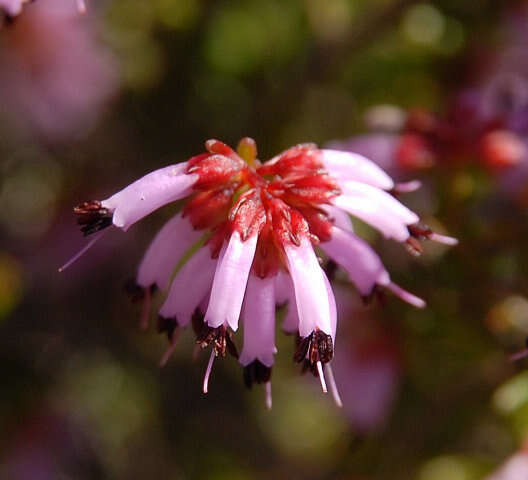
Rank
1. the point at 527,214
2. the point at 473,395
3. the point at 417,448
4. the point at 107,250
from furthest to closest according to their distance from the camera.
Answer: the point at 107,250
the point at 417,448
the point at 473,395
the point at 527,214

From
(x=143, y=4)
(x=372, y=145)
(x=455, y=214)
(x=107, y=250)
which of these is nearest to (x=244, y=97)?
(x=143, y=4)

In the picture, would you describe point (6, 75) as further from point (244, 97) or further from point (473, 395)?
point (473, 395)

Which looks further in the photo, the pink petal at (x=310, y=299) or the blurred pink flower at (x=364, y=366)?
the blurred pink flower at (x=364, y=366)

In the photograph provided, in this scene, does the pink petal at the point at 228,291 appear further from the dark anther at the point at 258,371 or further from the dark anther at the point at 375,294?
the dark anther at the point at 375,294

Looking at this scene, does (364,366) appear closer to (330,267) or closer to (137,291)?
(330,267)

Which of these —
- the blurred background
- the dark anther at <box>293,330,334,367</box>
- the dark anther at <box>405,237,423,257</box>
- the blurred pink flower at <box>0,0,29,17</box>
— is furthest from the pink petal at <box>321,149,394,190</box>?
the blurred background

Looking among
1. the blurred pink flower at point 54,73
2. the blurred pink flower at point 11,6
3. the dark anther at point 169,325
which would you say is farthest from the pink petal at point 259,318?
the blurred pink flower at point 54,73

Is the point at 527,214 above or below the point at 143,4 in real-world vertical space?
below

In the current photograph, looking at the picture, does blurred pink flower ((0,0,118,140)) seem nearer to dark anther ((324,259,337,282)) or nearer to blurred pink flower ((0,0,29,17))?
blurred pink flower ((0,0,29,17))
